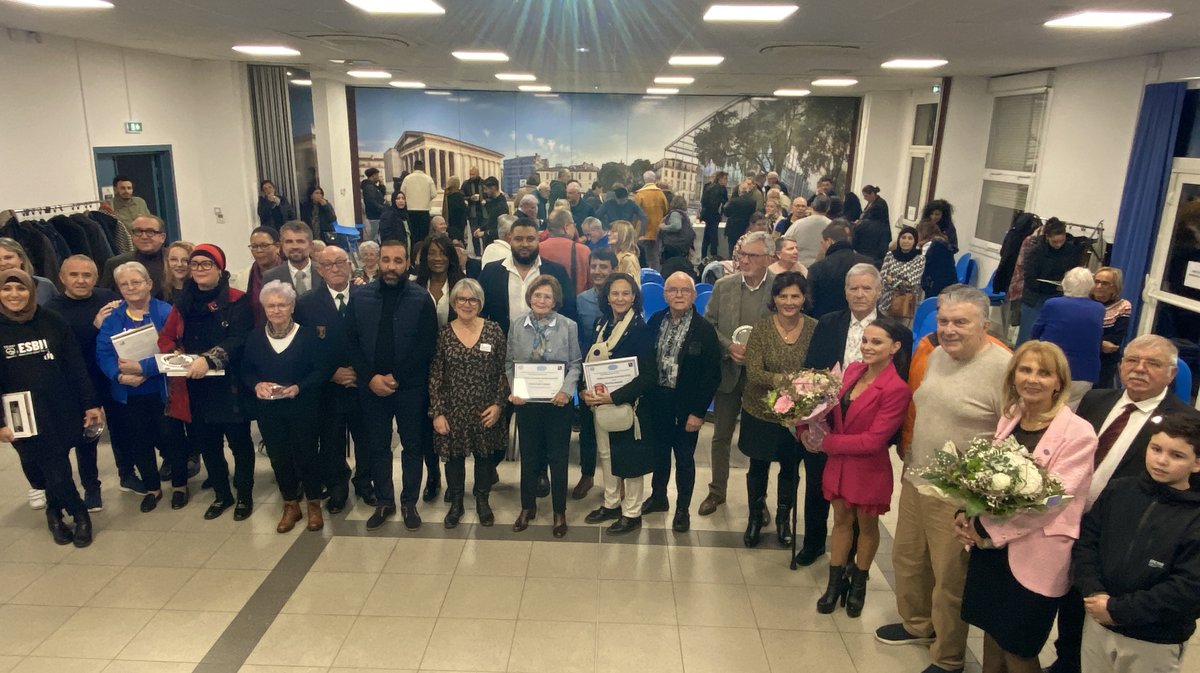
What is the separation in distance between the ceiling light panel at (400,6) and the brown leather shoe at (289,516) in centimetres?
363

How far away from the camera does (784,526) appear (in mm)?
4398

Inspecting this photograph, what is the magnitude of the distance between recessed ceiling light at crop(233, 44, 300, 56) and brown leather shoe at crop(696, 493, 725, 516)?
24.0ft

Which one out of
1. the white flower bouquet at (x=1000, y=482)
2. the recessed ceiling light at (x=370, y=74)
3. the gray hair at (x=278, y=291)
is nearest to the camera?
the white flower bouquet at (x=1000, y=482)

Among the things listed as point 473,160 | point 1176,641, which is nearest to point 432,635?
point 1176,641

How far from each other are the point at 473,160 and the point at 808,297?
582 inches

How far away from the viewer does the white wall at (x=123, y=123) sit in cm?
704

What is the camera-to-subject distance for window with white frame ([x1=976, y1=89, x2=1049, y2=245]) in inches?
369

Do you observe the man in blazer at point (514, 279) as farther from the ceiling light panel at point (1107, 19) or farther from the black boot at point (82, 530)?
the ceiling light panel at point (1107, 19)

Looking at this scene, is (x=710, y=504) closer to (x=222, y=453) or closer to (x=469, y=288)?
(x=469, y=288)

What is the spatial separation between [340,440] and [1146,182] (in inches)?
311

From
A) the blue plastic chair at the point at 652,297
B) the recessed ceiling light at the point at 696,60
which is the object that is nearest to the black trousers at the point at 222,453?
the blue plastic chair at the point at 652,297

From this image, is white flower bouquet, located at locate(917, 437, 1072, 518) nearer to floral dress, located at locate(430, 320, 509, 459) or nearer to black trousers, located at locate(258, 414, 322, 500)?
floral dress, located at locate(430, 320, 509, 459)

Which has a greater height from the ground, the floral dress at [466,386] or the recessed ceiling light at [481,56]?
the recessed ceiling light at [481,56]

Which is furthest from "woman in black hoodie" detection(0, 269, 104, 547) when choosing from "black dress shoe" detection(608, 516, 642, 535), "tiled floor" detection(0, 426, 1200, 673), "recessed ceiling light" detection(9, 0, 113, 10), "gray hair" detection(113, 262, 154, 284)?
"black dress shoe" detection(608, 516, 642, 535)
